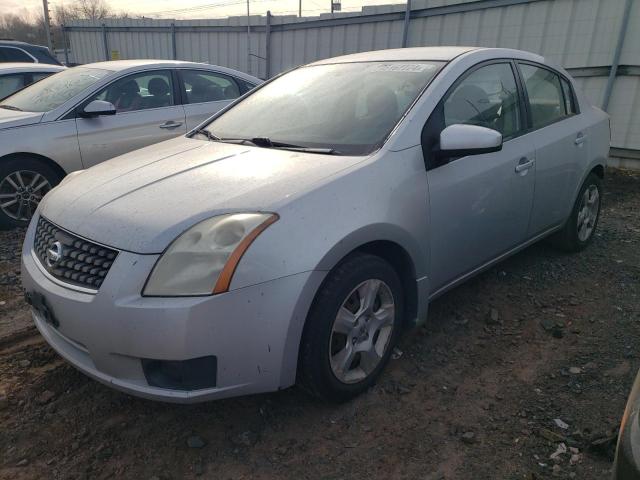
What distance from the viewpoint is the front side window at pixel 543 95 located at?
11.6 feet

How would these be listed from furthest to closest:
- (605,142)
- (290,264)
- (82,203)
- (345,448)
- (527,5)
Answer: (527,5), (605,142), (82,203), (345,448), (290,264)

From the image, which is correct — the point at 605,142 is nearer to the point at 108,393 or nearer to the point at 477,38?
the point at 108,393

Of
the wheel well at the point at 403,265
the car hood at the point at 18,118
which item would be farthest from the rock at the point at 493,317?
the car hood at the point at 18,118

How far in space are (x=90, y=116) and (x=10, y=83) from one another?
2413 mm

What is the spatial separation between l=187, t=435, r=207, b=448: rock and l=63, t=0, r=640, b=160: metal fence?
24.4 feet

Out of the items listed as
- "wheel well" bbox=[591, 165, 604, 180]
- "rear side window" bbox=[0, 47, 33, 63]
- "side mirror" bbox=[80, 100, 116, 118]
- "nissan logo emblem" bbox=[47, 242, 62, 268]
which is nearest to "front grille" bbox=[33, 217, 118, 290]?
"nissan logo emblem" bbox=[47, 242, 62, 268]

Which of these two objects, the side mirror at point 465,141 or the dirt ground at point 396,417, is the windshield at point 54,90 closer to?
the dirt ground at point 396,417

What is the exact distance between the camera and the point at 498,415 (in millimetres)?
2400

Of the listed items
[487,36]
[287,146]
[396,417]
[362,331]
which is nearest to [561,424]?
[396,417]

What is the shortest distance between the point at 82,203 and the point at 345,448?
5.24 ft

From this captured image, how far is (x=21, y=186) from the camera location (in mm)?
4660

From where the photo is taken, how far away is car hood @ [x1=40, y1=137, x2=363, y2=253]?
2.06 m

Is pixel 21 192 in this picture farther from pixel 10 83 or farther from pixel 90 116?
pixel 10 83

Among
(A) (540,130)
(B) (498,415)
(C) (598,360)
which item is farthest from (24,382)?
(A) (540,130)
